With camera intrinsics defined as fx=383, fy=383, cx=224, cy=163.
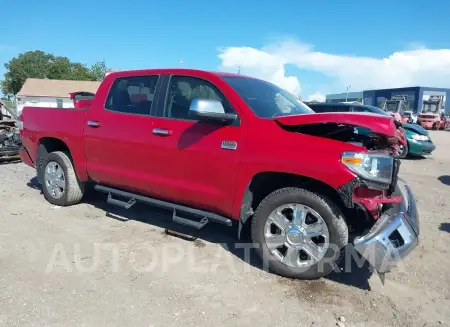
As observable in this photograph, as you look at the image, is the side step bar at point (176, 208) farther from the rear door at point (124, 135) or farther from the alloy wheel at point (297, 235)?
the alloy wheel at point (297, 235)

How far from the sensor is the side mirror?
343cm

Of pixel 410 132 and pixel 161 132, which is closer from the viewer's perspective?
pixel 161 132

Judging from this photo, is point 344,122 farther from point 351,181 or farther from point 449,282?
point 449,282

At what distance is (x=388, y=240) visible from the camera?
3010 millimetres

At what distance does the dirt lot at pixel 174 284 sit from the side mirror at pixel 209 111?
1.43 meters

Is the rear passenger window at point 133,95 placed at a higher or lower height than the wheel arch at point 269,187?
higher

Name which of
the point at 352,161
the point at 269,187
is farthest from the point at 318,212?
the point at 269,187

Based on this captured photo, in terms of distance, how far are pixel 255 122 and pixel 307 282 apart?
5.03 ft

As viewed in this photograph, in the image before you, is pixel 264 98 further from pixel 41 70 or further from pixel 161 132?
pixel 41 70

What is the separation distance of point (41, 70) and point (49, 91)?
25.1 metres

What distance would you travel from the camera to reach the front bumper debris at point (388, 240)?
2.97 m

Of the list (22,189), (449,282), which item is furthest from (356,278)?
(22,189)

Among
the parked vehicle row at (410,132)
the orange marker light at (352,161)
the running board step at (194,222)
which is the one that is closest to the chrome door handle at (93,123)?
the running board step at (194,222)

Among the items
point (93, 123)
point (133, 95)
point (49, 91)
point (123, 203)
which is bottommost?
point (123, 203)
